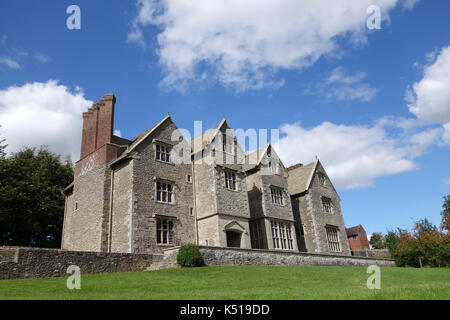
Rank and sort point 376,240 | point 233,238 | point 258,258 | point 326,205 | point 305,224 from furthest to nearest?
point 376,240, point 326,205, point 305,224, point 233,238, point 258,258

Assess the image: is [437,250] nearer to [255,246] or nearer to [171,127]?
[255,246]

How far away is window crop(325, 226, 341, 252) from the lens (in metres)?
38.5

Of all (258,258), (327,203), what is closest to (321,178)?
(327,203)

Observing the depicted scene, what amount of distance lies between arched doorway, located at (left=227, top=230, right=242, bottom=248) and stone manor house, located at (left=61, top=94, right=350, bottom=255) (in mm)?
81

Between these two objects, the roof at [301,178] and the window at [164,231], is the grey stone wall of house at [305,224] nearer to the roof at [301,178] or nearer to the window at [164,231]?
the roof at [301,178]

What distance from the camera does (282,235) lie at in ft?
107

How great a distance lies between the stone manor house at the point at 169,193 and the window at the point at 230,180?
0.28 ft

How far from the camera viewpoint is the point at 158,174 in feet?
91.0

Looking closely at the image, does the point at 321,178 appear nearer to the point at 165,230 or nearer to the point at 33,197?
the point at 165,230

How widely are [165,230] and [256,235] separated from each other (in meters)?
8.94

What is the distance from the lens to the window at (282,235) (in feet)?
104

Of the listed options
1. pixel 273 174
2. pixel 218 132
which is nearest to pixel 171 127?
pixel 218 132
